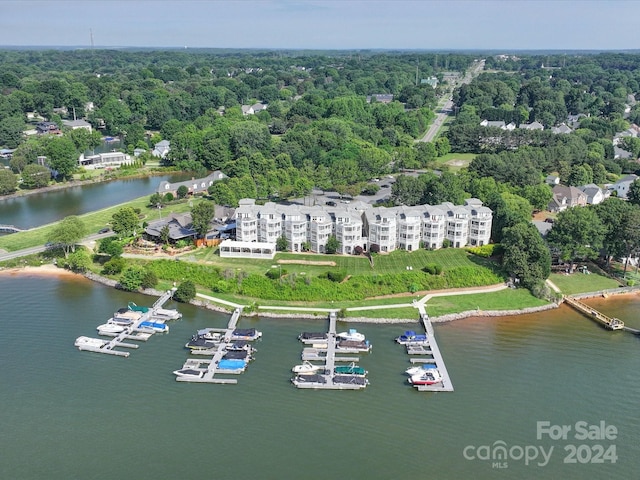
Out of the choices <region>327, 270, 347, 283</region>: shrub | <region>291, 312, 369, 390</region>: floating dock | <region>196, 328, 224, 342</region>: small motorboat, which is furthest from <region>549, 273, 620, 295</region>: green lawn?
<region>196, 328, 224, 342</region>: small motorboat

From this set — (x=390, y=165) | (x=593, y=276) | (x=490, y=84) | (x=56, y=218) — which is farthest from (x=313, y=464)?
(x=490, y=84)

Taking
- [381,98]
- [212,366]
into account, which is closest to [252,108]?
[381,98]

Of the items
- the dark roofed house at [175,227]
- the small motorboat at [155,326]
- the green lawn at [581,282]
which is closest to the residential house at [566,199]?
the green lawn at [581,282]

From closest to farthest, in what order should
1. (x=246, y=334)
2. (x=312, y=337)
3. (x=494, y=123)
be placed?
(x=312, y=337)
(x=246, y=334)
(x=494, y=123)

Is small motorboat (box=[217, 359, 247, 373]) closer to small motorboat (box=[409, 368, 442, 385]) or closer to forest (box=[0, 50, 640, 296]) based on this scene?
small motorboat (box=[409, 368, 442, 385])

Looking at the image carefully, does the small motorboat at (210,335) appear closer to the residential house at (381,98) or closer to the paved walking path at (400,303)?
the paved walking path at (400,303)

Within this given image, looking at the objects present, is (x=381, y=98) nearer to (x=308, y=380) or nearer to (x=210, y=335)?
(x=210, y=335)
